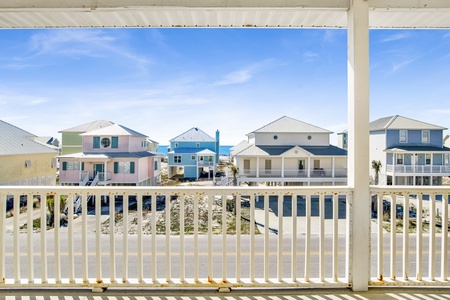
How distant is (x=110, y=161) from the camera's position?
9539mm

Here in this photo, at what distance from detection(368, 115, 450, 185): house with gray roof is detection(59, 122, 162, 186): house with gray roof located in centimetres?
795

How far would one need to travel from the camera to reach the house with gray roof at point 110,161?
8.84 metres

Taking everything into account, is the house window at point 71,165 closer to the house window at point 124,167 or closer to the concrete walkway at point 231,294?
the house window at point 124,167

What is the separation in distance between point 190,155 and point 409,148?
9.97 metres

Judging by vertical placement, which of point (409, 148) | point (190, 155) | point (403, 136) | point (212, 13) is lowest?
point (190, 155)

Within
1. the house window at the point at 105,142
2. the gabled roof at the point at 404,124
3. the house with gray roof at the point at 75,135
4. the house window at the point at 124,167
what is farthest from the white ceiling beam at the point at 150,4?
the house window at the point at 124,167

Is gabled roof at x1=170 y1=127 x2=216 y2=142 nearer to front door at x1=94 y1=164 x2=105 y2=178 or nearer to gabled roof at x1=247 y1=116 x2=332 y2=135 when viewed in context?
front door at x1=94 y1=164 x2=105 y2=178

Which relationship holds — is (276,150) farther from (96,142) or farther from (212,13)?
(96,142)

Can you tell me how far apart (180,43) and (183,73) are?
484mm

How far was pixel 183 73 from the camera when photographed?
3.42 m

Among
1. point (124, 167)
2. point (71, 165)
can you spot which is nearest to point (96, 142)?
point (124, 167)

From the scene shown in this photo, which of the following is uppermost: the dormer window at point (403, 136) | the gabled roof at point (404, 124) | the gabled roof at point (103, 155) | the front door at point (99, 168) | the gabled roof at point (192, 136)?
the gabled roof at point (192, 136)

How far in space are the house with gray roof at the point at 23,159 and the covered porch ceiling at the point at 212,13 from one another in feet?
8.84

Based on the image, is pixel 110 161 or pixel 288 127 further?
pixel 110 161
